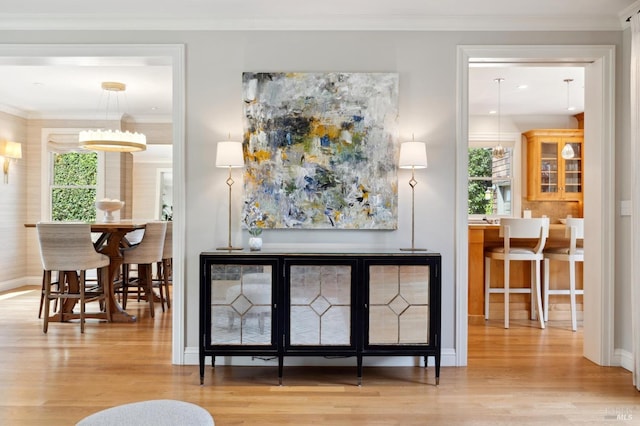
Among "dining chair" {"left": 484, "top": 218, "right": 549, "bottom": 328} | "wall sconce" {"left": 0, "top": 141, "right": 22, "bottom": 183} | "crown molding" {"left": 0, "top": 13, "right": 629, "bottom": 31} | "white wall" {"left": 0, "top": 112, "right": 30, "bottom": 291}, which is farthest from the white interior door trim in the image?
"white wall" {"left": 0, "top": 112, "right": 30, "bottom": 291}

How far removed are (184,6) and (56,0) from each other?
0.87 meters

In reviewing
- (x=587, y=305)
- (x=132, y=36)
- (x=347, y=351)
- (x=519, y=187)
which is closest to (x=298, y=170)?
(x=347, y=351)

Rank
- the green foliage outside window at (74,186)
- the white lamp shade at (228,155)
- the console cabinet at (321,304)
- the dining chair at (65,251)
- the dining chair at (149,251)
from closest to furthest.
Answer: the console cabinet at (321,304), the white lamp shade at (228,155), the dining chair at (65,251), the dining chair at (149,251), the green foliage outside window at (74,186)

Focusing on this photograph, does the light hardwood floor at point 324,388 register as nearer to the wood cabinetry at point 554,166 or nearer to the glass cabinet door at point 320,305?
the glass cabinet door at point 320,305

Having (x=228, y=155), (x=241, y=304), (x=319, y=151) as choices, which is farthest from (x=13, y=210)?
(x=319, y=151)

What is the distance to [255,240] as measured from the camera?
330 cm

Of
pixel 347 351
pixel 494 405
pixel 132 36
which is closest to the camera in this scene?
pixel 494 405

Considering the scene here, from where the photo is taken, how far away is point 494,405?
279 centimetres

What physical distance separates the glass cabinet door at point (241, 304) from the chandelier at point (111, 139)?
3137 millimetres

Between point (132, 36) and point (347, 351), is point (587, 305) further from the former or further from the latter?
point (132, 36)

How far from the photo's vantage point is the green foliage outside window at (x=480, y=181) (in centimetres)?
759

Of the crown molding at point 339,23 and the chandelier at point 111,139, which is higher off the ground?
the crown molding at point 339,23

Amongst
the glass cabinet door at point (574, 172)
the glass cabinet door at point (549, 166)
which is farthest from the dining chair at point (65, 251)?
the glass cabinet door at point (574, 172)

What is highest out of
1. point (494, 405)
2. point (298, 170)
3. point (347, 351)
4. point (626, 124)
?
point (626, 124)
